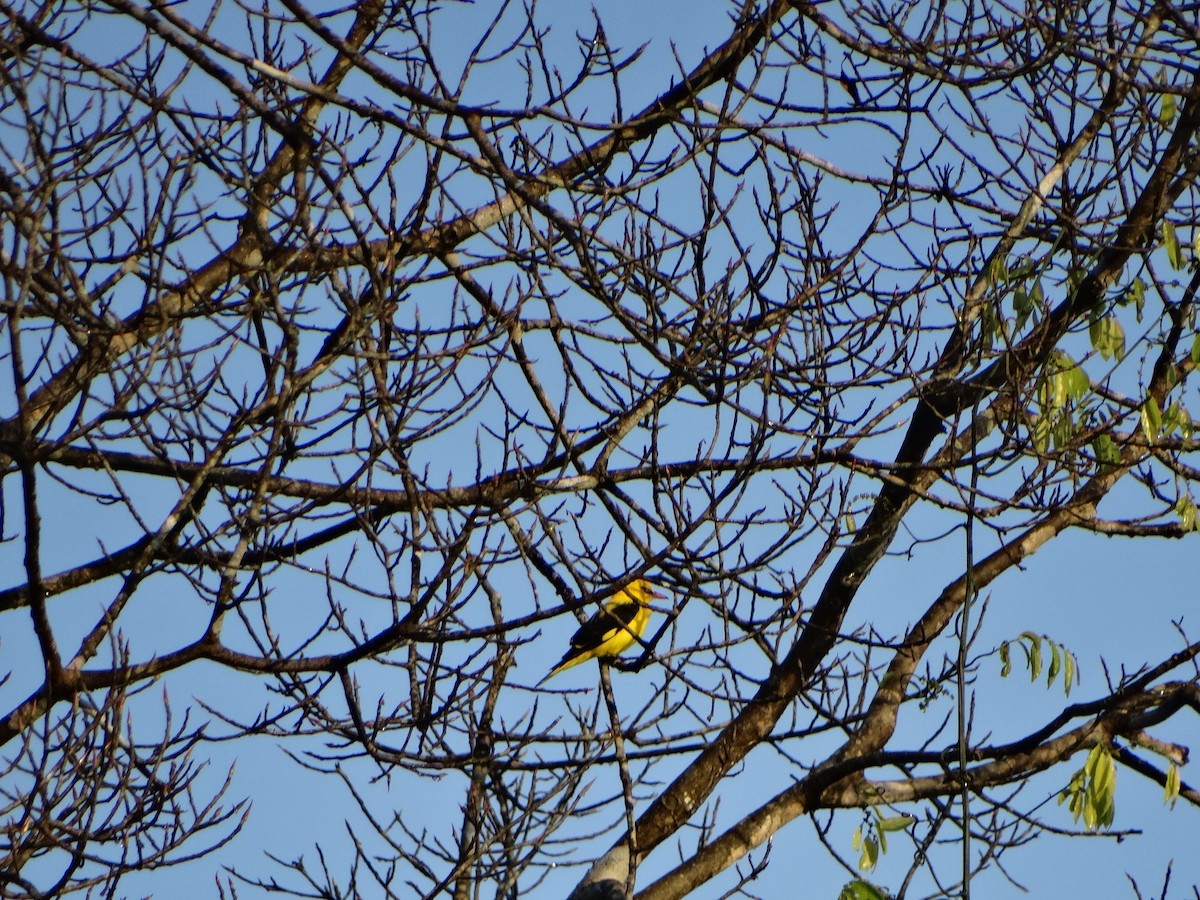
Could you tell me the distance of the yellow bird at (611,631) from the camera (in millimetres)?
5170

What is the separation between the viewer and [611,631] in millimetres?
6742

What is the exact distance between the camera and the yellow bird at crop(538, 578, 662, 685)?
5.17 m

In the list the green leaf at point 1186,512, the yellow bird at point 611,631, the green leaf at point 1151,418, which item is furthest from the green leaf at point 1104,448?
the yellow bird at point 611,631

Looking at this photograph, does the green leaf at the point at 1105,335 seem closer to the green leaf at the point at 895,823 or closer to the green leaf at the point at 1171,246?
the green leaf at the point at 1171,246

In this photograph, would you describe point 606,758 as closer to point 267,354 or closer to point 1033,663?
point 1033,663

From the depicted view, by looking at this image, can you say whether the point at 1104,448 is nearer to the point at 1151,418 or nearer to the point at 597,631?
the point at 1151,418

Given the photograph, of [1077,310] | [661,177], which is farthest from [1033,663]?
[661,177]

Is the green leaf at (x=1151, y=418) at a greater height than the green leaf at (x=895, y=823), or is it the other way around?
the green leaf at (x=1151, y=418)

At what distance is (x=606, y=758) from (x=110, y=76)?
9.45 feet

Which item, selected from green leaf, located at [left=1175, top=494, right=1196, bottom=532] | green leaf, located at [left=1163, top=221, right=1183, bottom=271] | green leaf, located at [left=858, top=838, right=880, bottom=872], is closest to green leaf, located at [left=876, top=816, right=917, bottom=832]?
green leaf, located at [left=858, top=838, right=880, bottom=872]

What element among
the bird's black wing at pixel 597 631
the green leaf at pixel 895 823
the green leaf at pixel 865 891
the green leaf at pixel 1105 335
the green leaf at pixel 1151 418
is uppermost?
the bird's black wing at pixel 597 631

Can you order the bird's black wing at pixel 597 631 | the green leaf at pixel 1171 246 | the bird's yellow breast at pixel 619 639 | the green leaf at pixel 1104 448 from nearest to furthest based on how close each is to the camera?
the green leaf at pixel 1171 246 < the green leaf at pixel 1104 448 < the bird's black wing at pixel 597 631 < the bird's yellow breast at pixel 619 639

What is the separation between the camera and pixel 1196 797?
5645mm

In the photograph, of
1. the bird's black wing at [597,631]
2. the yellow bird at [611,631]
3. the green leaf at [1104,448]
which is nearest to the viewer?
the green leaf at [1104,448]
